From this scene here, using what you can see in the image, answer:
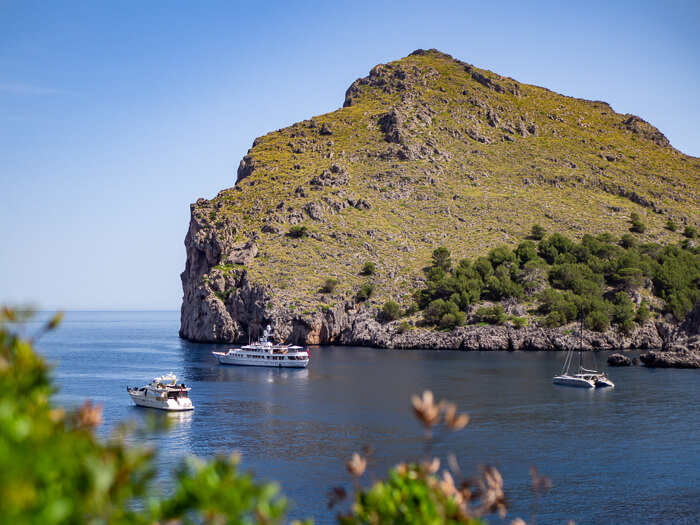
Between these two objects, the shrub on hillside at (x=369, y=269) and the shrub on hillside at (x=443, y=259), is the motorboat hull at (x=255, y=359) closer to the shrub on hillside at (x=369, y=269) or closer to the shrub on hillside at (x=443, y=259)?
the shrub on hillside at (x=369, y=269)

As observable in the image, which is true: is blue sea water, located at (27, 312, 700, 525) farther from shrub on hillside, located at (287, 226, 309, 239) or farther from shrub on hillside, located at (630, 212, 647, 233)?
shrub on hillside, located at (630, 212, 647, 233)

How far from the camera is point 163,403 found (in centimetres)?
6316

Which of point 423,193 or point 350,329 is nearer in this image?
point 350,329

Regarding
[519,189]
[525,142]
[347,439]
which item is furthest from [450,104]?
[347,439]

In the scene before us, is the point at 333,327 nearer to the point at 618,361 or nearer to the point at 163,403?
the point at 618,361

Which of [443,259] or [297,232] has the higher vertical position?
[297,232]

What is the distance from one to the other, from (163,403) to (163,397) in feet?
2.39

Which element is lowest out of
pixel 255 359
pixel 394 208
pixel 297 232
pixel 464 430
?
pixel 464 430

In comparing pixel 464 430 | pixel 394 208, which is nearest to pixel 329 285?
pixel 394 208

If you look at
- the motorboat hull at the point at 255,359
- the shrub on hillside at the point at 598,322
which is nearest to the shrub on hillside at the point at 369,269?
the motorboat hull at the point at 255,359

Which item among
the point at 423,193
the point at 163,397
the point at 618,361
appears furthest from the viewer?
the point at 423,193

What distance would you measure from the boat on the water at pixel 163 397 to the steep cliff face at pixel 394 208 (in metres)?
60.0

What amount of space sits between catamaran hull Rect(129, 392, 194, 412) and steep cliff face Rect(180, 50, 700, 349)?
6020cm

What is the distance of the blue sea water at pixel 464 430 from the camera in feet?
122
